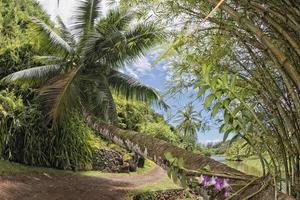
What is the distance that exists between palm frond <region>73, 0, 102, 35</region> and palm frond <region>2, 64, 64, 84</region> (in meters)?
1.37

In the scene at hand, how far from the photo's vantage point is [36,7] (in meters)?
18.8

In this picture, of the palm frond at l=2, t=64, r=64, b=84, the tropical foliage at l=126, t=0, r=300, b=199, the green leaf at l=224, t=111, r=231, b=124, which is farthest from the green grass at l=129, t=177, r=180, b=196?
the green leaf at l=224, t=111, r=231, b=124

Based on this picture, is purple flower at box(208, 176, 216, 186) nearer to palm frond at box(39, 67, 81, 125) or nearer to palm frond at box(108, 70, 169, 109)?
palm frond at box(39, 67, 81, 125)

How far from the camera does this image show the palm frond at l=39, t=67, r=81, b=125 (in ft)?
35.3

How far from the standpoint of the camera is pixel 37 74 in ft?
40.3

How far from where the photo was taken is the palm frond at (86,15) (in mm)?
12316

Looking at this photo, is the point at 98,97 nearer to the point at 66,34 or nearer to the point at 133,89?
the point at 133,89

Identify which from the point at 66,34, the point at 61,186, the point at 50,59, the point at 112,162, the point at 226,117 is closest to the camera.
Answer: the point at 226,117

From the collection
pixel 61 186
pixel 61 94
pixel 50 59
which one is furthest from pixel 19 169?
pixel 50 59

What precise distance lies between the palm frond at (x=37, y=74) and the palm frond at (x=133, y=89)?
173cm

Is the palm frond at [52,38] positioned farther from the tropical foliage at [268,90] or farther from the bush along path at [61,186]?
the tropical foliage at [268,90]

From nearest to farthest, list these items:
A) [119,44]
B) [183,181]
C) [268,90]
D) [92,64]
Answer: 1. [183,181]
2. [268,90]
3. [119,44]
4. [92,64]

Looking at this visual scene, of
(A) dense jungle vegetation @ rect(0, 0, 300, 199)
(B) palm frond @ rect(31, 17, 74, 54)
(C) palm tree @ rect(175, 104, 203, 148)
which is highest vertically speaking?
(B) palm frond @ rect(31, 17, 74, 54)

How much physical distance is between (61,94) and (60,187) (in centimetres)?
247
